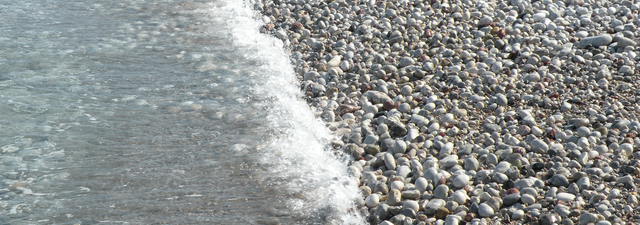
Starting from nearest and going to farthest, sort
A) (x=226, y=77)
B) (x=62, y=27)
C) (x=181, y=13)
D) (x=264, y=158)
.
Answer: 1. (x=264, y=158)
2. (x=226, y=77)
3. (x=62, y=27)
4. (x=181, y=13)

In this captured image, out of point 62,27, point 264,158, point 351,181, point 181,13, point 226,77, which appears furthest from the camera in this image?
point 181,13

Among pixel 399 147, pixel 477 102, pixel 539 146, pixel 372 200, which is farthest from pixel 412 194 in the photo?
pixel 477 102

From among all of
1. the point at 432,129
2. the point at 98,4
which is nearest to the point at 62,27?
the point at 98,4

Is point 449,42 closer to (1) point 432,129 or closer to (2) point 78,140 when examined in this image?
(1) point 432,129

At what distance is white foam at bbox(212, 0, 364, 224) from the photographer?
17.0 ft

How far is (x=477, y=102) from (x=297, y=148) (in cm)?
144

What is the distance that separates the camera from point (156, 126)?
6.33 meters

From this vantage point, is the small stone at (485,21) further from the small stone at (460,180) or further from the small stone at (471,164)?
the small stone at (460,180)

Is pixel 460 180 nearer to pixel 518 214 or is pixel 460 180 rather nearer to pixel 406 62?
pixel 518 214

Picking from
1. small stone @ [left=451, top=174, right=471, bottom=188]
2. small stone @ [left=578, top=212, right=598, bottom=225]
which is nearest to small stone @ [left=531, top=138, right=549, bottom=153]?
small stone @ [left=451, top=174, right=471, bottom=188]

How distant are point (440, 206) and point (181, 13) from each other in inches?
197

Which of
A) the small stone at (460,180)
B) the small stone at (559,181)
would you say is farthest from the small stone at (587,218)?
the small stone at (460,180)

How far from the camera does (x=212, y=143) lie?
19.9 ft

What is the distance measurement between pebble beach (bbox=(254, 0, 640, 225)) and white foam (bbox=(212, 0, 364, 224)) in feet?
0.31
